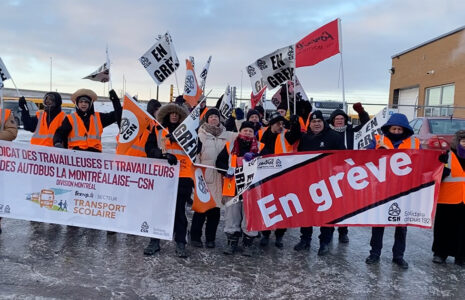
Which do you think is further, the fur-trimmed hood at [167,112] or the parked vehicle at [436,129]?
the parked vehicle at [436,129]

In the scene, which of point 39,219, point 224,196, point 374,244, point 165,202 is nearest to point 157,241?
point 165,202

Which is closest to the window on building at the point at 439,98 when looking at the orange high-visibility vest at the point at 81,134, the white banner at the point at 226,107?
the white banner at the point at 226,107

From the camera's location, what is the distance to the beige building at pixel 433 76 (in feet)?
73.4

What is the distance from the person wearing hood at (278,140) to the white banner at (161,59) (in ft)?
10.8

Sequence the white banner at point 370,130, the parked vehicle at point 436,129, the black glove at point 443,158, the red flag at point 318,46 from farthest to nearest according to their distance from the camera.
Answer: the parked vehicle at point 436,129
the red flag at point 318,46
the white banner at point 370,130
the black glove at point 443,158

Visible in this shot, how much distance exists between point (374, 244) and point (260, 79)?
395 cm

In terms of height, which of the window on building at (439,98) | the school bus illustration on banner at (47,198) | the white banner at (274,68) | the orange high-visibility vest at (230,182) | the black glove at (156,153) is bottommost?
the school bus illustration on banner at (47,198)

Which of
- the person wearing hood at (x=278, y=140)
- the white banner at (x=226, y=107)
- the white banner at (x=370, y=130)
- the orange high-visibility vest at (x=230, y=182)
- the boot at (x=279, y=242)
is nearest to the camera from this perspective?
the orange high-visibility vest at (x=230, y=182)

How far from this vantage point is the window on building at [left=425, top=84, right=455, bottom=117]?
22.8 metres

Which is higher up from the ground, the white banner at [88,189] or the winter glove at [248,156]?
the winter glove at [248,156]

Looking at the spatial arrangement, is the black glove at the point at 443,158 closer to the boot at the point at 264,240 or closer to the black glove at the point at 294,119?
the black glove at the point at 294,119

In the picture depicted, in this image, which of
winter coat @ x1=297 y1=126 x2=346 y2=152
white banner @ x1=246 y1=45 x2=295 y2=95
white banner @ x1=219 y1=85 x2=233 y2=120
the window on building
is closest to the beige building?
the window on building

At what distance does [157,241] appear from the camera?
5074mm

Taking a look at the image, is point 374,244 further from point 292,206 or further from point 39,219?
point 39,219
